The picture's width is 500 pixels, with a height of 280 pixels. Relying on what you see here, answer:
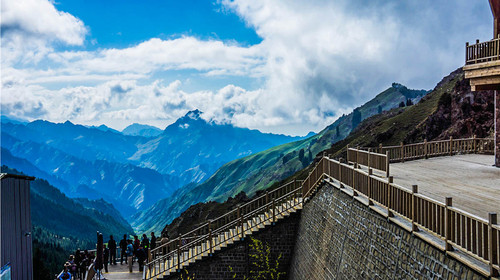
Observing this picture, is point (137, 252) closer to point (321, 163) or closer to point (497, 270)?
point (321, 163)

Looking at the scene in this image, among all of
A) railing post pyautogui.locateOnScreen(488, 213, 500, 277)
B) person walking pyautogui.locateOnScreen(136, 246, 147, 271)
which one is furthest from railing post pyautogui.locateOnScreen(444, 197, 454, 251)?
person walking pyautogui.locateOnScreen(136, 246, 147, 271)

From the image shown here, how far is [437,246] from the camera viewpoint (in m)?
9.09

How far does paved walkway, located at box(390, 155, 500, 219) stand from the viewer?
12.5 metres

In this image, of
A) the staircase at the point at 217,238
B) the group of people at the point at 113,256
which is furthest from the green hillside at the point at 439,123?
the group of people at the point at 113,256

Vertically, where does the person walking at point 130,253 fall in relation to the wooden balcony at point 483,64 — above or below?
below

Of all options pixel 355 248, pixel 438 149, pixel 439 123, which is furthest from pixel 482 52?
pixel 439 123

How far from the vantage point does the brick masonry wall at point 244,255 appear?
21969mm

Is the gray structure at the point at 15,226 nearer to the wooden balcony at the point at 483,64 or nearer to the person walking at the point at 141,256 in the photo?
the person walking at the point at 141,256

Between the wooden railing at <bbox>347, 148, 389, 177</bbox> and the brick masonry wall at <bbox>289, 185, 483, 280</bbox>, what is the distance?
5.61ft

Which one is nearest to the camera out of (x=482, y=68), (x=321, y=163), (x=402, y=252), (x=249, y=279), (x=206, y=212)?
(x=402, y=252)

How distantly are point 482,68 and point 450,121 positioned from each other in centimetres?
5399

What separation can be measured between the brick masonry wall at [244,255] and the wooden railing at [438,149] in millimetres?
6070

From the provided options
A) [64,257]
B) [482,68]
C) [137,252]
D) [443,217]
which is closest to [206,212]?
[64,257]

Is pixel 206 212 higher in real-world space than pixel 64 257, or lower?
higher
